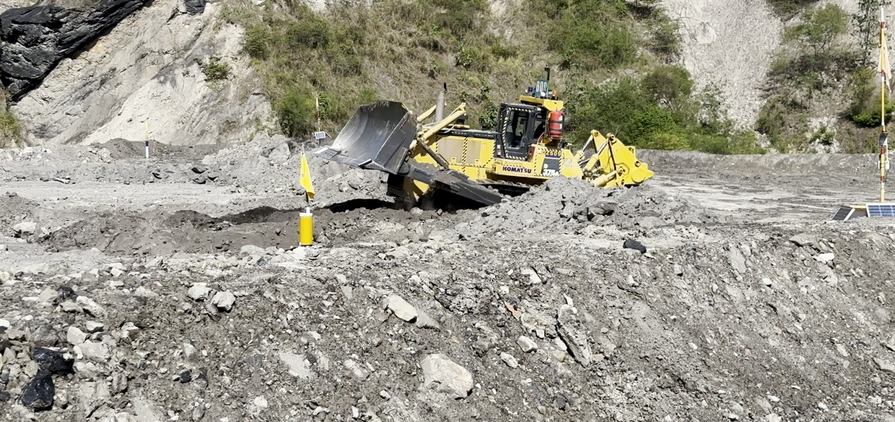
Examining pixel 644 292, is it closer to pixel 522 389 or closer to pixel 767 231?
pixel 522 389

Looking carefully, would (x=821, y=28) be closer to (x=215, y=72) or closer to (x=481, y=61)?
(x=481, y=61)

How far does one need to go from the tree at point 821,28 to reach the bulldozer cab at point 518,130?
90.8 ft

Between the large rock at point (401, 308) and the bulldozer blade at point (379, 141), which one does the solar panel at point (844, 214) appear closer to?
the bulldozer blade at point (379, 141)

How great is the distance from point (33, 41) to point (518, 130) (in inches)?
890

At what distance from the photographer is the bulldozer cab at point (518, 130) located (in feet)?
47.7

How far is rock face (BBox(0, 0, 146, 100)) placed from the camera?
3069cm

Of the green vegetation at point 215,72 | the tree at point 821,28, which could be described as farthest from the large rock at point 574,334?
the tree at point 821,28

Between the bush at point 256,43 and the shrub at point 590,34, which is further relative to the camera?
the shrub at point 590,34

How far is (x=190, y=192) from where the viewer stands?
1780 cm

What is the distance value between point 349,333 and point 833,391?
4.48 meters

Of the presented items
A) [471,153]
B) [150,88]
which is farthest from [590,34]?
[471,153]

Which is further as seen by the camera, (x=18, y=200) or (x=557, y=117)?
(x=557, y=117)

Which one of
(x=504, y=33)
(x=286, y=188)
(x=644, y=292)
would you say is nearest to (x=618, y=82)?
(x=504, y=33)

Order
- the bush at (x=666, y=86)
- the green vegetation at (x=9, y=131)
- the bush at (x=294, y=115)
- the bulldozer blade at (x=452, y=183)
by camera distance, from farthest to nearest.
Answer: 1. the bush at (x=666, y=86)
2. the bush at (x=294, y=115)
3. the green vegetation at (x=9, y=131)
4. the bulldozer blade at (x=452, y=183)
